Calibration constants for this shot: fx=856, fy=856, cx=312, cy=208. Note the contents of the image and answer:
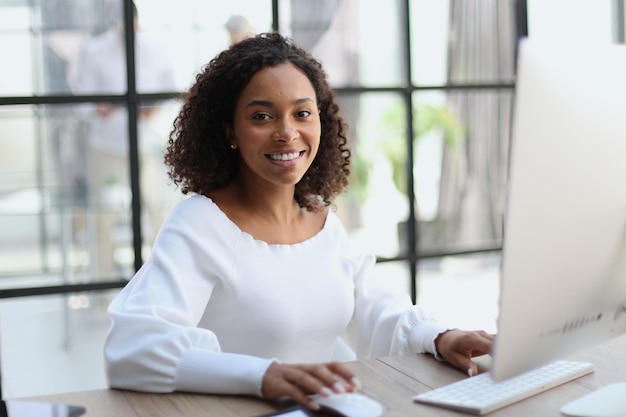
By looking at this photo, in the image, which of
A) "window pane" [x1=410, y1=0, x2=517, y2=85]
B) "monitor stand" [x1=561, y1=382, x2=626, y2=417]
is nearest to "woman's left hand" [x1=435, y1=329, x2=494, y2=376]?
"monitor stand" [x1=561, y1=382, x2=626, y2=417]

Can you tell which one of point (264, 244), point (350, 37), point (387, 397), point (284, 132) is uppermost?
point (350, 37)

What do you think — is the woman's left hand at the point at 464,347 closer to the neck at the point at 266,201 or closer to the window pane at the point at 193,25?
the neck at the point at 266,201

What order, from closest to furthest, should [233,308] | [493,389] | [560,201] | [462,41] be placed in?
[560,201] → [493,389] → [233,308] → [462,41]

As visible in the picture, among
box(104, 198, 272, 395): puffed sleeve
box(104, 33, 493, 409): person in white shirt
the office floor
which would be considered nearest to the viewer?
box(104, 198, 272, 395): puffed sleeve

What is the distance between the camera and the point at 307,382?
1350mm

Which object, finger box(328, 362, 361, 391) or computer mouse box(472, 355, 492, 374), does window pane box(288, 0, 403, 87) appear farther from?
finger box(328, 362, 361, 391)

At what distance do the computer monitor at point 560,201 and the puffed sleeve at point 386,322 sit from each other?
0.51 meters

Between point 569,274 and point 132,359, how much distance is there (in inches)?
29.6

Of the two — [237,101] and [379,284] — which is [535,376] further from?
[237,101]

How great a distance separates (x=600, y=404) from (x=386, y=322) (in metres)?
0.63

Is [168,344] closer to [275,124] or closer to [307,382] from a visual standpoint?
[307,382]

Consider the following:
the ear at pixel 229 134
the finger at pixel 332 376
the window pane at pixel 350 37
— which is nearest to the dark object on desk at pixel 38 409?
the finger at pixel 332 376

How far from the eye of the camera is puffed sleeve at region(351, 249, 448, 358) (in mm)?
1742

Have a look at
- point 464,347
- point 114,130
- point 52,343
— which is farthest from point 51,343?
point 464,347
